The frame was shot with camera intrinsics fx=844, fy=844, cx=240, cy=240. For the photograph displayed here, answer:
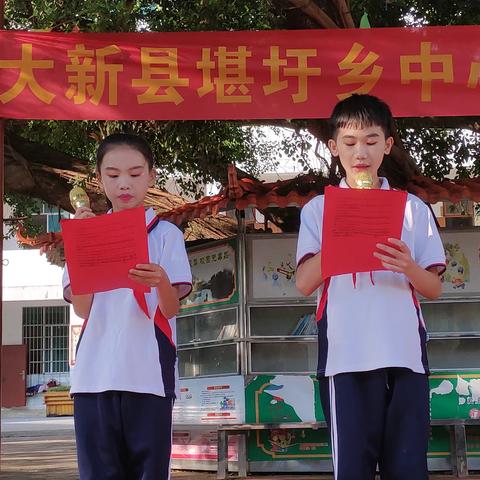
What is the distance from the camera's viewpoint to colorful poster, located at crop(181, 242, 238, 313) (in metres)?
7.31

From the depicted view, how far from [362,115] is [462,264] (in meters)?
4.82

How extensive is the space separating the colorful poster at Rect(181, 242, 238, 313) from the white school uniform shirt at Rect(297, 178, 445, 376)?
4.62m

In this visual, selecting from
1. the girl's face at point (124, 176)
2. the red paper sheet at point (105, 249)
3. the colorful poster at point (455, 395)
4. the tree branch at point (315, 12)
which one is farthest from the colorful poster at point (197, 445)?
the red paper sheet at point (105, 249)

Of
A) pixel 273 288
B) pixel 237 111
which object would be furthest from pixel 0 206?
pixel 273 288

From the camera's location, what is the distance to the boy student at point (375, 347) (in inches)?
97.3

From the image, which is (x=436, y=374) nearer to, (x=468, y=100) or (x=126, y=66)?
(x=468, y=100)

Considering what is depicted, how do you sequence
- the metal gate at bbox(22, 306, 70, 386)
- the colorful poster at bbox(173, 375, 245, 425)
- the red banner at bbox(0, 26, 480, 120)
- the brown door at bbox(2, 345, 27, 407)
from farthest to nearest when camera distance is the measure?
the metal gate at bbox(22, 306, 70, 386) → the brown door at bbox(2, 345, 27, 407) → the colorful poster at bbox(173, 375, 245, 425) → the red banner at bbox(0, 26, 480, 120)

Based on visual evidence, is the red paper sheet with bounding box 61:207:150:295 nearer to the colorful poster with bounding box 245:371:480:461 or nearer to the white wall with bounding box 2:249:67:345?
the colorful poster with bounding box 245:371:480:461

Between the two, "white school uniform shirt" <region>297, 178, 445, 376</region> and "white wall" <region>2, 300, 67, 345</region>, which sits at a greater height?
"white wall" <region>2, 300, 67, 345</region>

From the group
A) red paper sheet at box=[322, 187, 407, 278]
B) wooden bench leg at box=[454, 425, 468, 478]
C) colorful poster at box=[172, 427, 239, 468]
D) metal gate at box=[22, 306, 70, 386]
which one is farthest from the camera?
metal gate at box=[22, 306, 70, 386]

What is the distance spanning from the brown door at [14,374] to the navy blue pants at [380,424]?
67.7 feet

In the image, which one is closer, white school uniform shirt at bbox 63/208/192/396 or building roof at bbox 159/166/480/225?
white school uniform shirt at bbox 63/208/192/396

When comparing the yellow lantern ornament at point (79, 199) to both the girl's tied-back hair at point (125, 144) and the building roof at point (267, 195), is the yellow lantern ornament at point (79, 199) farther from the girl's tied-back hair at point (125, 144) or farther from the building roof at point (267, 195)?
the building roof at point (267, 195)

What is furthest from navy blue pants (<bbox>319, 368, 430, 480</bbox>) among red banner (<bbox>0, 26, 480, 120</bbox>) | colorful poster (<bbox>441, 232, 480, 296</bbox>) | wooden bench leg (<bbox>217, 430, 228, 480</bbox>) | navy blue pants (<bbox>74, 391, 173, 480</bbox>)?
colorful poster (<bbox>441, 232, 480, 296</bbox>)
